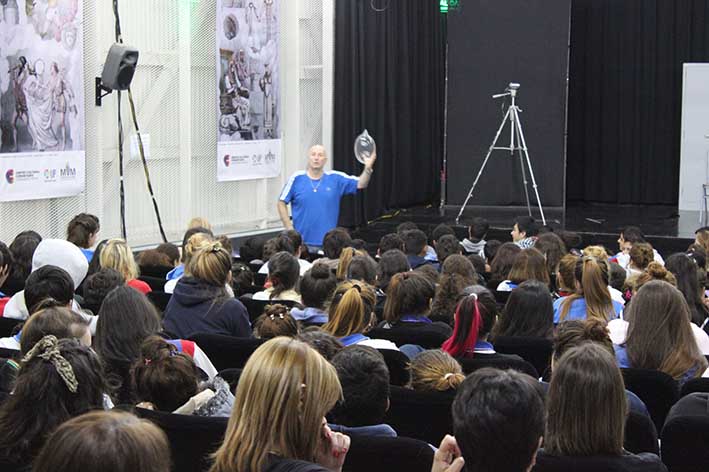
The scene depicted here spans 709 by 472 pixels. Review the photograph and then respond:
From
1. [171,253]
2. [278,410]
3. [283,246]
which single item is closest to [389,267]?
[283,246]

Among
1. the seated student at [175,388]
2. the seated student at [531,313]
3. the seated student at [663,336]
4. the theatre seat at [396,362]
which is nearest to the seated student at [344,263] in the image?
the seated student at [531,313]

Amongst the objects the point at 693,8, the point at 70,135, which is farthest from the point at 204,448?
the point at 693,8

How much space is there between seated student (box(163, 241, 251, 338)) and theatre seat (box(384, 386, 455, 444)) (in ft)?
4.82

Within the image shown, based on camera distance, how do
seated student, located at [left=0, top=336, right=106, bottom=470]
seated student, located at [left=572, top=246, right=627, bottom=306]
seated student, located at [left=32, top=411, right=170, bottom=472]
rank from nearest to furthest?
seated student, located at [left=32, top=411, right=170, bottom=472] < seated student, located at [left=0, top=336, right=106, bottom=470] < seated student, located at [left=572, top=246, right=627, bottom=306]

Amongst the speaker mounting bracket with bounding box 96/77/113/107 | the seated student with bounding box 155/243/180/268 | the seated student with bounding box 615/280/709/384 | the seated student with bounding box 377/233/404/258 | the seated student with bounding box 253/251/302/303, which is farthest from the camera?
A: the speaker mounting bracket with bounding box 96/77/113/107

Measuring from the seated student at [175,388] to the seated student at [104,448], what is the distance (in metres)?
1.40

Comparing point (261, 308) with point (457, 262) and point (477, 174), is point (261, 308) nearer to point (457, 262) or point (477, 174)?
point (457, 262)

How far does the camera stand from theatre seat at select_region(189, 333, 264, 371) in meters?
4.07

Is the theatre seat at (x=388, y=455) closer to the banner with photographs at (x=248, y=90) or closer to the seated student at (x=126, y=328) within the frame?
the seated student at (x=126, y=328)

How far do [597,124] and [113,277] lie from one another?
1072 centimetres

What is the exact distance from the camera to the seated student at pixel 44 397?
91.4 inches

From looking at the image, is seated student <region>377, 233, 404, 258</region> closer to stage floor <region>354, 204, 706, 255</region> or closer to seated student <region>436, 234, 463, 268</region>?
seated student <region>436, 234, 463, 268</region>

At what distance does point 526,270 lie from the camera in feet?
19.6

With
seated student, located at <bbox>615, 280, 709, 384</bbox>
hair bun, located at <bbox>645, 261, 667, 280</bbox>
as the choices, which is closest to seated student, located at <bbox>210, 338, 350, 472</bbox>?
seated student, located at <bbox>615, 280, 709, 384</bbox>
